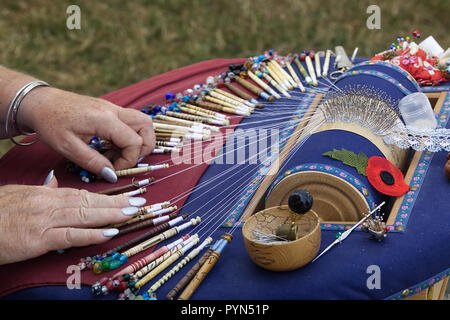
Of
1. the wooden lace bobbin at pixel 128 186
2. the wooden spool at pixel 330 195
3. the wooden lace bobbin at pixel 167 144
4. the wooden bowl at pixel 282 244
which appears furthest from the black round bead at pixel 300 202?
the wooden lace bobbin at pixel 167 144

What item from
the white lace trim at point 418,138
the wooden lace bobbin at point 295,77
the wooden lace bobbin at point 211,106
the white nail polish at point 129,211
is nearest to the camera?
the white nail polish at point 129,211

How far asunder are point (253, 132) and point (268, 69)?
671 mm

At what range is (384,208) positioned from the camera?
5.52 ft

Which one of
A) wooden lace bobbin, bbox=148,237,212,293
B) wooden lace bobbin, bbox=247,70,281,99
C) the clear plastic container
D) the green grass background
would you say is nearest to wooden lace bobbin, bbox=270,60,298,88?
wooden lace bobbin, bbox=247,70,281,99

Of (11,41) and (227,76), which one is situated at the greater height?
(11,41)

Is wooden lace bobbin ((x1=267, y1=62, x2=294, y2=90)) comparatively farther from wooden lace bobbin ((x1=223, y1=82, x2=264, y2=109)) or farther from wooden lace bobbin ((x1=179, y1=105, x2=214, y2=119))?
wooden lace bobbin ((x1=179, y1=105, x2=214, y2=119))

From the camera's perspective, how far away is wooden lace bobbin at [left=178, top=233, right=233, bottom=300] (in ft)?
4.48

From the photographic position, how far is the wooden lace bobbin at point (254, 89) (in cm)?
247

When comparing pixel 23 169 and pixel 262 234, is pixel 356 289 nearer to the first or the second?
pixel 262 234

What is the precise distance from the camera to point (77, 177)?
6.58 feet

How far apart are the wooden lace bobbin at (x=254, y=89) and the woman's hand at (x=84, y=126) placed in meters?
0.73

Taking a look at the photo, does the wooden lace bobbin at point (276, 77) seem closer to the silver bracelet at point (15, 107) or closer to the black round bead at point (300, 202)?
the silver bracelet at point (15, 107)

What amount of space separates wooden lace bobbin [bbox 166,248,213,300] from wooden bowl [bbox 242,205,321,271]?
18cm
